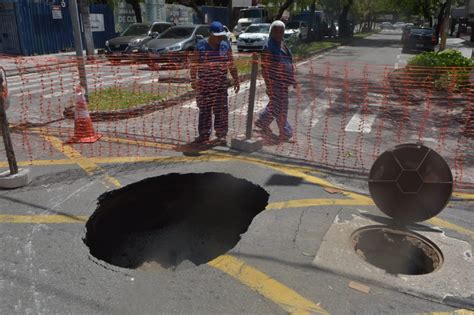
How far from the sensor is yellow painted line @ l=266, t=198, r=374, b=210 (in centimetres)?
443

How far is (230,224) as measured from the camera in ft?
16.6

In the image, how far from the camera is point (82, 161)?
585 centimetres

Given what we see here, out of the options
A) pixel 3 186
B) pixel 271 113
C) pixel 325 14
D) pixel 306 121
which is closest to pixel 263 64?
pixel 271 113

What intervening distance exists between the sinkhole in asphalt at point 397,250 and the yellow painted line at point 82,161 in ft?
9.67

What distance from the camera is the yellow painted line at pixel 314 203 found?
174 inches

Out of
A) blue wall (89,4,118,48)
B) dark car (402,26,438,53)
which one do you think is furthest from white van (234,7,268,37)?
dark car (402,26,438,53)

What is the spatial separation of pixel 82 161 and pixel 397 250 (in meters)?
4.38

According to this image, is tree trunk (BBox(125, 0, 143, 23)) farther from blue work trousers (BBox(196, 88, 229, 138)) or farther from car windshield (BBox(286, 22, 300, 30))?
blue work trousers (BBox(196, 88, 229, 138))

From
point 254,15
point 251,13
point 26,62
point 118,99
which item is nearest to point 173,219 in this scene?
point 118,99

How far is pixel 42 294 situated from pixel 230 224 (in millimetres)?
2481

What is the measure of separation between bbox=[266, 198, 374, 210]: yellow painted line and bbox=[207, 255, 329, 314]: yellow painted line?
1153mm

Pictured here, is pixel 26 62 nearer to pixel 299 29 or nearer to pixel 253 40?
pixel 253 40

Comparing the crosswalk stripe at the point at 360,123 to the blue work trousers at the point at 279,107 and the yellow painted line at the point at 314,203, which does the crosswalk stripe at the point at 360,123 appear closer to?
the blue work trousers at the point at 279,107

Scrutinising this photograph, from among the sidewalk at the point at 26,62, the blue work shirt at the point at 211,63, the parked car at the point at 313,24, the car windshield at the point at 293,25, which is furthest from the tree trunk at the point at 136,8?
the blue work shirt at the point at 211,63
